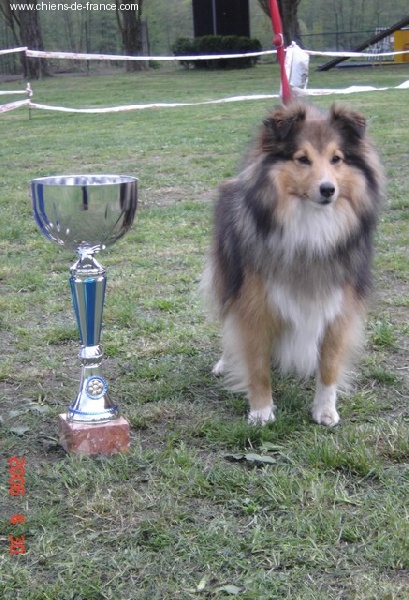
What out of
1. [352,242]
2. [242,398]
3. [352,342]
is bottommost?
[242,398]

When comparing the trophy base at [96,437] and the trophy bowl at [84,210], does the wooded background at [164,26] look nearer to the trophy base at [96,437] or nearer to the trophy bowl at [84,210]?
the trophy bowl at [84,210]

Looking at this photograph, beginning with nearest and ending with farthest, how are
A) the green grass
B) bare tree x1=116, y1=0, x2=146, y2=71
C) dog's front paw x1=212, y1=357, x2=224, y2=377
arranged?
→ the green grass
dog's front paw x1=212, y1=357, x2=224, y2=377
bare tree x1=116, y1=0, x2=146, y2=71

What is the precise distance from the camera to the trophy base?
320 centimetres

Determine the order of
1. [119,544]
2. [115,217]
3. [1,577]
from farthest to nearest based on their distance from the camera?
[115,217] < [119,544] < [1,577]

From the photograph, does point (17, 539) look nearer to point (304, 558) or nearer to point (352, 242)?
point (304, 558)

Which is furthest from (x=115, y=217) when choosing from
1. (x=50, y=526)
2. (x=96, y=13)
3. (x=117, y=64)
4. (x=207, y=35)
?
(x=96, y=13)

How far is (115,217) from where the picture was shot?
3.28m

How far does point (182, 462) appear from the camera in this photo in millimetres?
3160

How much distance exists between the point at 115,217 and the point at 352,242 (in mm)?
977

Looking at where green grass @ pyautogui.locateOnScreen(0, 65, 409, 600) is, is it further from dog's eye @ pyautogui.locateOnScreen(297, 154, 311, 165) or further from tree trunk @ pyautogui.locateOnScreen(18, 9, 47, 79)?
tree trunk @ pyautogui.locateOnScreen(18, 9, 47, 79)

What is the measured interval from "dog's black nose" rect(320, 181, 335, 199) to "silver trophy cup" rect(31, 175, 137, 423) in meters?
0.74

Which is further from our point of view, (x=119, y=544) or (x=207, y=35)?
(x=207, y=35)

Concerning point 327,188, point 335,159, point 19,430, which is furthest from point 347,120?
point 19,430

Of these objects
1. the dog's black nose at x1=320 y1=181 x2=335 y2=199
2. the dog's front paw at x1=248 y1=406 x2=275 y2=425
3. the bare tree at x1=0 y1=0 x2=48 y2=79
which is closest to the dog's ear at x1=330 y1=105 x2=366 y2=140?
the dog's black nose at x1=320 y1=181 x2=335 y2=199
